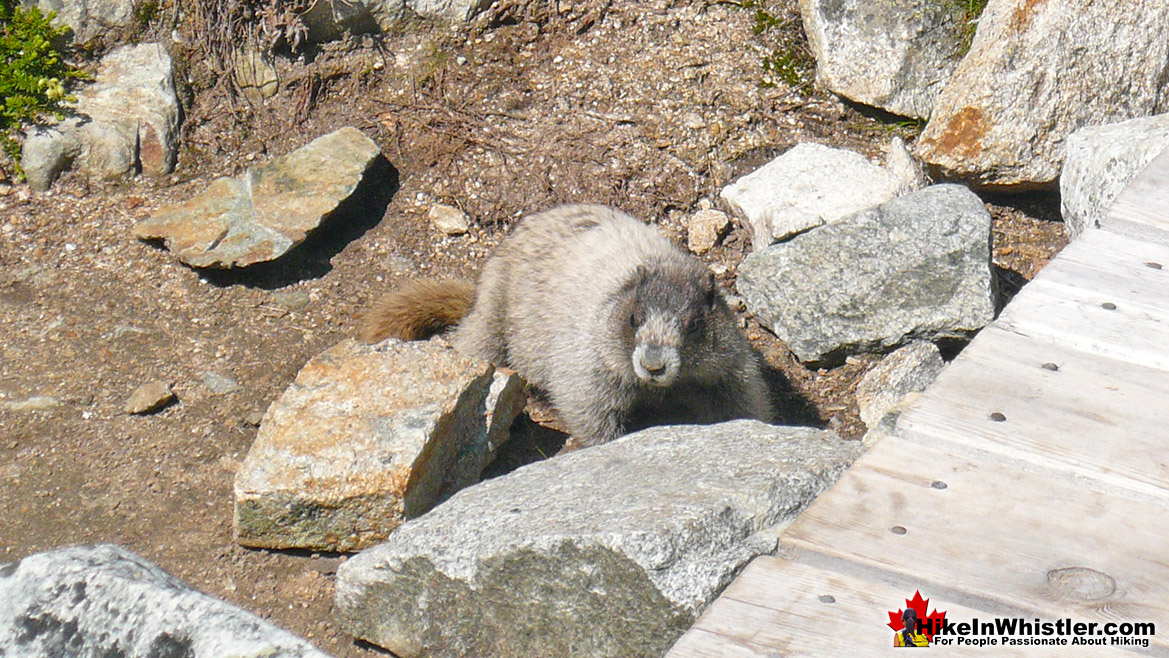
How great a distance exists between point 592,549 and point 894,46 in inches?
168

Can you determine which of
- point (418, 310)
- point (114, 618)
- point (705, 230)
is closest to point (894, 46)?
point (705, 230)

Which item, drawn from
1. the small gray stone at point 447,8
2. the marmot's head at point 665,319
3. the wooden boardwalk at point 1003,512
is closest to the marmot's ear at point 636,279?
the marmot's head at point 665,319

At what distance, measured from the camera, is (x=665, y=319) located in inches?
195

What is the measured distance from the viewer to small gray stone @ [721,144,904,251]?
5.88 meters

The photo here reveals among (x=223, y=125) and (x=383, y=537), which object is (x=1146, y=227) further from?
(x=223, y=125)

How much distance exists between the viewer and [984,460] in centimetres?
233

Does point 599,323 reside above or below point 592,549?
below

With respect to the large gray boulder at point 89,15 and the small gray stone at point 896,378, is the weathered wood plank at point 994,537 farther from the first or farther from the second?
the large gray boulder at point 89,15

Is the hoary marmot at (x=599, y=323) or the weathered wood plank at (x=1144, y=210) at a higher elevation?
the weathered wood plank at (x=1144, y=210)

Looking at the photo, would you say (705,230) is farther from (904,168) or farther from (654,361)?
(654,361)

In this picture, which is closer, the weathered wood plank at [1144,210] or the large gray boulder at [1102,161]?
the weathered wood plank at [1144,210]

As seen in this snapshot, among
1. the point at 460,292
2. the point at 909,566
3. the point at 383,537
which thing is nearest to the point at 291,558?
the point at 383,537

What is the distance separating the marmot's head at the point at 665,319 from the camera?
16.0ft

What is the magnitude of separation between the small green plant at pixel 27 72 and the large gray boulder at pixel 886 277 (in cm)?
417
